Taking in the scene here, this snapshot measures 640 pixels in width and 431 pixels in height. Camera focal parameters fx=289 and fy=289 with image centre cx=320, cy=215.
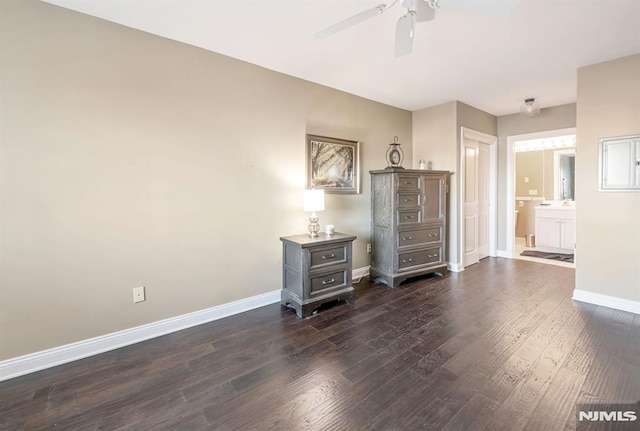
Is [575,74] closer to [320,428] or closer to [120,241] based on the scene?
[320,428]

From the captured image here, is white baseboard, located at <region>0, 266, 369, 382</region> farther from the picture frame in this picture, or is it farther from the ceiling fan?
the ceiling fan

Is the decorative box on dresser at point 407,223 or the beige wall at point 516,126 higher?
the beige wall at point 516,126

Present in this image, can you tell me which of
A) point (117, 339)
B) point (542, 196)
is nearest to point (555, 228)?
point (542, 196)

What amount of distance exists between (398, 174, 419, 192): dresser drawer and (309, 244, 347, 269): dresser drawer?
1208mm

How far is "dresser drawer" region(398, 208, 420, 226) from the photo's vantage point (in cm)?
375

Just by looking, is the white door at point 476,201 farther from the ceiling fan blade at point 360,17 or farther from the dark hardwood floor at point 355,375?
the ceiling fan blade at point 360,17

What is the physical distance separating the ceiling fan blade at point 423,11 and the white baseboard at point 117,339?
284cm

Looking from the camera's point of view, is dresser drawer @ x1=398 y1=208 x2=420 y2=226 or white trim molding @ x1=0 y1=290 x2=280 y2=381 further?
dresser drawer @ x1=398 y1=208 x2=420 y2=226

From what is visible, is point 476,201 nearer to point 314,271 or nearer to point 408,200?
point 408,200

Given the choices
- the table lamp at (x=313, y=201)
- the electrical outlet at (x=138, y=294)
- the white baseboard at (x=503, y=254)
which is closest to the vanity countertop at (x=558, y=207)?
the white baseboard at (x=503, y=254)

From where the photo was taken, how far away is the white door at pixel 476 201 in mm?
4621

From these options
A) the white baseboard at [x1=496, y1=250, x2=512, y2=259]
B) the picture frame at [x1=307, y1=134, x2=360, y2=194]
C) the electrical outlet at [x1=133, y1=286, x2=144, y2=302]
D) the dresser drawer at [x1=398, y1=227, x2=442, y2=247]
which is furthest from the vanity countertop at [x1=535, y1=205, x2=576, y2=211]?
the electrical outlet at [x1=133, y1=286, x2=144, y2=302]

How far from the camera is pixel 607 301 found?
119 inches

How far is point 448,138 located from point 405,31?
282cm
